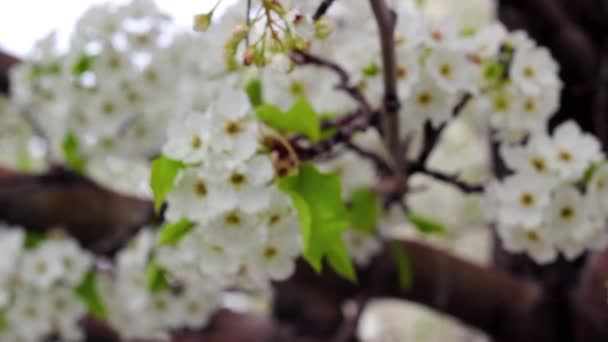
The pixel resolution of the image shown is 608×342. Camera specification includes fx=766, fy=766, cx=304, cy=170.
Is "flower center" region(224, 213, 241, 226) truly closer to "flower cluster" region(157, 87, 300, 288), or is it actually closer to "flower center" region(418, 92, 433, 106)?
"flower cluster" region(157, 87, 300, 288)

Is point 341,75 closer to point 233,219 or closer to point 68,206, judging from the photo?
point 233,219

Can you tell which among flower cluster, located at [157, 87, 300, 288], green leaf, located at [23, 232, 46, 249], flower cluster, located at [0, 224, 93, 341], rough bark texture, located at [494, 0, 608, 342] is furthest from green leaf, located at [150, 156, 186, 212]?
rough bark texture, located at [494, 0, 608, 342]

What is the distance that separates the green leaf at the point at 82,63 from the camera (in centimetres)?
149

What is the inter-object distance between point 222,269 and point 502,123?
1.60 ft

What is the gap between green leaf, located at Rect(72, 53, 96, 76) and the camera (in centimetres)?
149

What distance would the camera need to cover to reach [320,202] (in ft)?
2.87

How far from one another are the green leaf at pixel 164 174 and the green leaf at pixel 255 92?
0.95 feet

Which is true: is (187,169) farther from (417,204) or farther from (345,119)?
(417,204)

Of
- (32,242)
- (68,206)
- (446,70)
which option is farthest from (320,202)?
(68,206)

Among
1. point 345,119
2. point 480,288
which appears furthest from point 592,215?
point 480,288

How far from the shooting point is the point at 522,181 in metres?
1.06

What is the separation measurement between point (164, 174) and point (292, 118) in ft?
0.56

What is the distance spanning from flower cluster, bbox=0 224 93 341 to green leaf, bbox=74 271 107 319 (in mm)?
13

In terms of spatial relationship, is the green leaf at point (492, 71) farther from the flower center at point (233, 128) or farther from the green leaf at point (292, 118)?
the flower center at point (233, 128)
